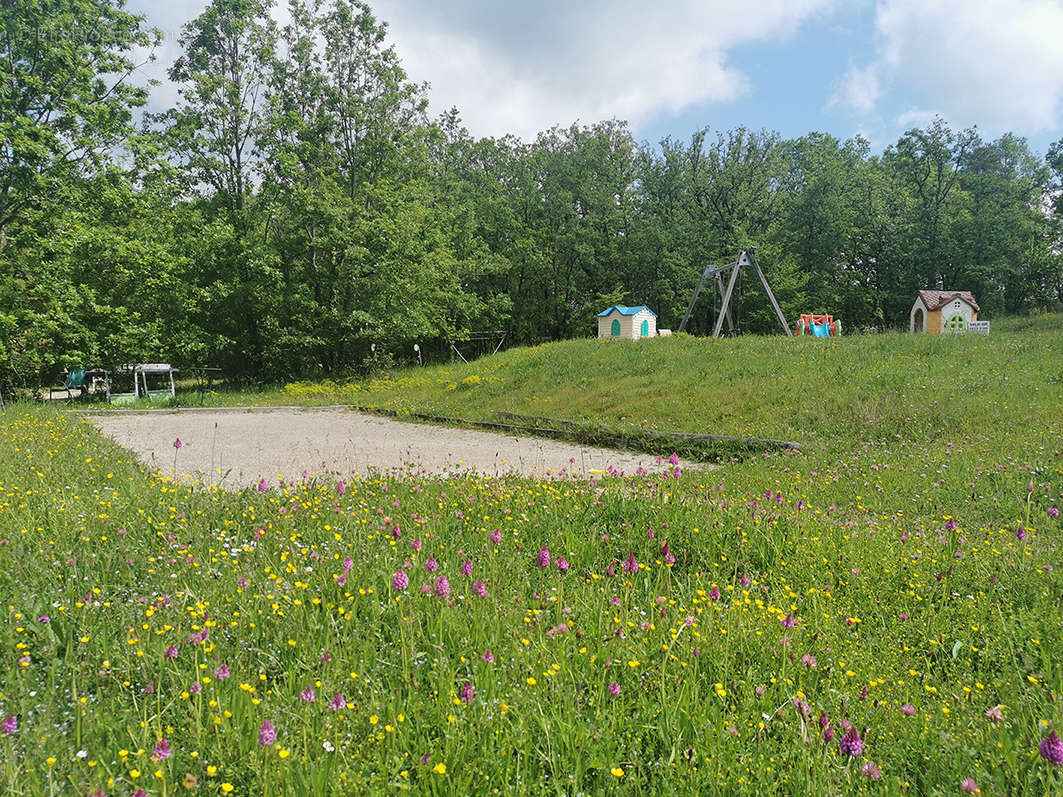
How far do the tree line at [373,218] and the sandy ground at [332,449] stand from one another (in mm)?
7403

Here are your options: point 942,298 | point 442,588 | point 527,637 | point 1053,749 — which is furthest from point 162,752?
point 942,298

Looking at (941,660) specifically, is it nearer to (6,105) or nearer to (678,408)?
(678,408)

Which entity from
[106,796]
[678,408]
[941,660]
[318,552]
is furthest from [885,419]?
[106,796]

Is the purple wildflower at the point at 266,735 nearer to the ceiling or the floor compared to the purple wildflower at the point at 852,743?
nearer to the ceiling

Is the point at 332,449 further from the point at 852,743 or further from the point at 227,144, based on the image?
the point at 227,144

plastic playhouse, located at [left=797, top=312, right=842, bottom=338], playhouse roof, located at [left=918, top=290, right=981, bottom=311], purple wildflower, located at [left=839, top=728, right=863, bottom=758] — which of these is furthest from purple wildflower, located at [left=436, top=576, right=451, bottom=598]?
playhouse roof, located at [left=918, top=290, right=981, bottom=311]

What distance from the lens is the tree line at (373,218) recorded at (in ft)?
59.1

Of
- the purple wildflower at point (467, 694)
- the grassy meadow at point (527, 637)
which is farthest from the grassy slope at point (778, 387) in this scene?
the purple wildflower at point (467, 694)

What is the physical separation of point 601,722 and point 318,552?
2170 millimetres

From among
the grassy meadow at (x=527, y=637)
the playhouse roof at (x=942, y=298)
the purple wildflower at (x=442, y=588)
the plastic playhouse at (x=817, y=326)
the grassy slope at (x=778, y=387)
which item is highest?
the playhouse roof at (x=942, y=298)

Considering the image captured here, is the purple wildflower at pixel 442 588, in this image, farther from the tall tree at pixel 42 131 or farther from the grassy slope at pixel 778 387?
the tall tree at pixel 42 131

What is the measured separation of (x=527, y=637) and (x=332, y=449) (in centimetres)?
795

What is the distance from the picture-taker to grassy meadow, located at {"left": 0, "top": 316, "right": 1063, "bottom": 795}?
195 centimetres

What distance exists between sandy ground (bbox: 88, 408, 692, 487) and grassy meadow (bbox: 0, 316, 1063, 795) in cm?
164
